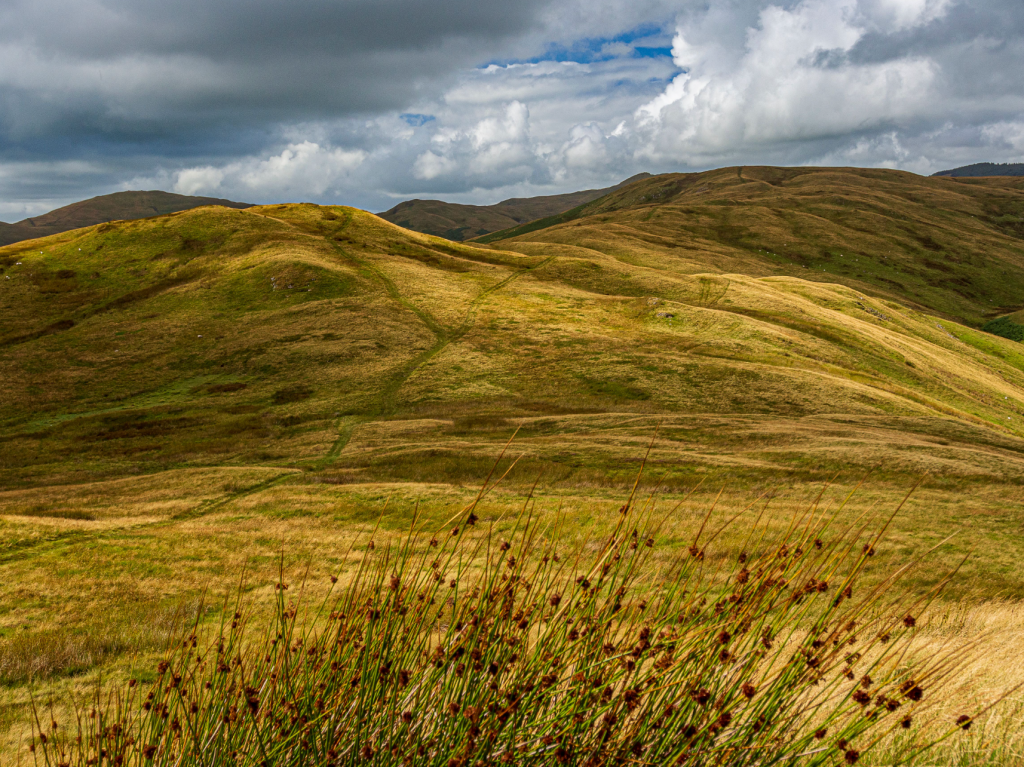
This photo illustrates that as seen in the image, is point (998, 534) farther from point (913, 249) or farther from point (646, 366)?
point (913, 249)

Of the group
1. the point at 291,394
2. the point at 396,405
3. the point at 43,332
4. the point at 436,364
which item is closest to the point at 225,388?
the point at 291,394

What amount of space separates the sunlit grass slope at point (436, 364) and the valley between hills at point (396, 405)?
0.38 meters

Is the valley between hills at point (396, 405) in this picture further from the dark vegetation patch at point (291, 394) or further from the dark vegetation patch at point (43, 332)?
the dark vegetation patch at point (43, 332)

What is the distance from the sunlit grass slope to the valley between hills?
382mm

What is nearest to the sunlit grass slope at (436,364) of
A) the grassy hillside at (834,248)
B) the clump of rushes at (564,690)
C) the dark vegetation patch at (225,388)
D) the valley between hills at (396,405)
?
the valley between hills at (396,405)

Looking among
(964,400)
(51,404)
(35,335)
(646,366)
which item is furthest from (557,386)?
(35,335)

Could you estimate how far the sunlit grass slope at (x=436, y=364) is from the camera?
121 feet

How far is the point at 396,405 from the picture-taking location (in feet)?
168

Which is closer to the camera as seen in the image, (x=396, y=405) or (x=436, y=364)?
(x=396, y=405)

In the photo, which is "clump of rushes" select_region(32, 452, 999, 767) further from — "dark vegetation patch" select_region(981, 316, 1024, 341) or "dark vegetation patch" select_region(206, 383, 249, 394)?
"dark vegetation patch" select_region(981, 316, 1024, 341)

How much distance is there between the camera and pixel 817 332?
69750 millimetres

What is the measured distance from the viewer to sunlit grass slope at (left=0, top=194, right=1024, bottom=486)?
36.8 metres

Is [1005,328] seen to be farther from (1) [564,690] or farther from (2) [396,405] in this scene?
(1) [564,690]

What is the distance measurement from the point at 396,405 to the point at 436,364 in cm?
1005
